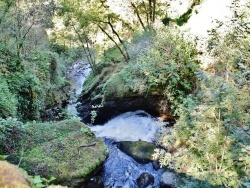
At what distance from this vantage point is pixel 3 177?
2539 millimetres

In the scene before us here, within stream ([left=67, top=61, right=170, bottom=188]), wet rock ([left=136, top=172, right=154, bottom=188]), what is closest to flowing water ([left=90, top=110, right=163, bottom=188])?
stream ([left=67, top=61, right=170, bottom=188])

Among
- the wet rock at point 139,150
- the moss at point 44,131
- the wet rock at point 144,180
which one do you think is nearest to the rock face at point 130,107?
the wet rock at point 139,150

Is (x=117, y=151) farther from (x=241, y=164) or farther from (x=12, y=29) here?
(x=12, y=29)

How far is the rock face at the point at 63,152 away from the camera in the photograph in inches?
223

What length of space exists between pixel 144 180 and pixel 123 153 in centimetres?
161

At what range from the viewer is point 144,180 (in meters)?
7.07

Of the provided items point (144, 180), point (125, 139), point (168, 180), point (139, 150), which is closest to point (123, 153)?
point (139, 150)

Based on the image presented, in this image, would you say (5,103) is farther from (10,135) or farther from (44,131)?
(44,131)

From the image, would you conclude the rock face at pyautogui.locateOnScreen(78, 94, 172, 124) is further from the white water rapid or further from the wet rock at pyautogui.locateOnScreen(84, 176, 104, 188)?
the wet rock at pyautogui.locateOnScreen(84, 176, 104, 188)

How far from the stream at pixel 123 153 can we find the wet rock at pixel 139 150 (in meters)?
0.13

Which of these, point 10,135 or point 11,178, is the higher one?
point 11,178

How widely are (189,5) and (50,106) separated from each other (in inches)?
309

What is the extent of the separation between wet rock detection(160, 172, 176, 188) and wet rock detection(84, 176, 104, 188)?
1648mm

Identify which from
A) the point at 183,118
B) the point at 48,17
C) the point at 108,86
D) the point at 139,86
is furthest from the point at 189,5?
the point at 183,118
